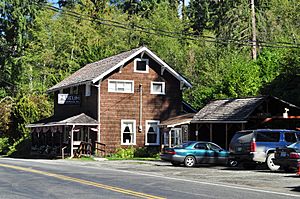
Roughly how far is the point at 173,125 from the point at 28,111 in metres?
17.9

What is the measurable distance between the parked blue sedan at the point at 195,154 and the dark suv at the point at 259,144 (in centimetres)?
296

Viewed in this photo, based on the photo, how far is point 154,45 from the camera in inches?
2601

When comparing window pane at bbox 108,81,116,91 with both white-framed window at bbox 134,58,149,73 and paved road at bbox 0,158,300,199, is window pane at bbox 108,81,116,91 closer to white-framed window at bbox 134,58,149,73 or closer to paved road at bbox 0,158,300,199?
white-framed window at bbox 134,58,149,73

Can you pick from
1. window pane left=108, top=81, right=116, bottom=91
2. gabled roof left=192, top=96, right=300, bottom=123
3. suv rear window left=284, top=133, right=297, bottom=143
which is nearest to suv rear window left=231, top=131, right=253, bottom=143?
suv rear window left=284, top=133, right=297, bottom=143

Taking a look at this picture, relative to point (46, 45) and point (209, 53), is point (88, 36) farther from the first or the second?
point (209, 53)

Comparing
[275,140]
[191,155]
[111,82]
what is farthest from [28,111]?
[275,140]

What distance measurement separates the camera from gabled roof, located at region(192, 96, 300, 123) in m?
33.6

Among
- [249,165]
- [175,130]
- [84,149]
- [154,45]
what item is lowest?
[249,165]

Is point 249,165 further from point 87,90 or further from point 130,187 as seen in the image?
point 87,90

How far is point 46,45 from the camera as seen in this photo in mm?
65938

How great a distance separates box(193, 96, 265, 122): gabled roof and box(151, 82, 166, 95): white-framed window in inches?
265

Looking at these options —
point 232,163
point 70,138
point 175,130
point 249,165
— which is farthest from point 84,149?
point 249,165

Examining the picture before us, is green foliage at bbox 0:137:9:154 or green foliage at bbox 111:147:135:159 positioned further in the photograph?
green foliage at bbox 0:137:9:154

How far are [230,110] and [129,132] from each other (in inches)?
411
